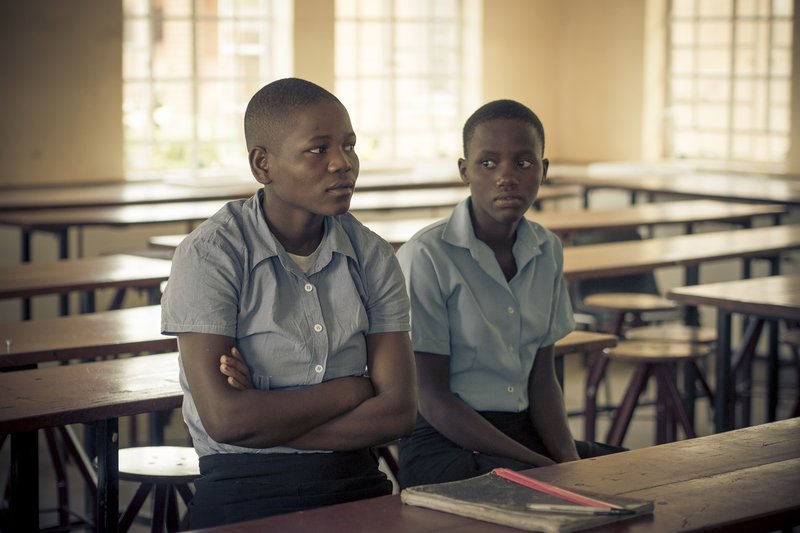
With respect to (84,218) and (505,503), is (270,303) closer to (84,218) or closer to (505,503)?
(505,503)

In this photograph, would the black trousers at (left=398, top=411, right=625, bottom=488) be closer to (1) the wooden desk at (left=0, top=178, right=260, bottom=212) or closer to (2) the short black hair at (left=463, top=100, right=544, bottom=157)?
(2) the short black hair at (left=463, top=100, right=544, bottom=157)

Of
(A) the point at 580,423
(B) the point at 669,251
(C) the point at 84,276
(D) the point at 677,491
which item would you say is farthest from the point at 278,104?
(A) the point at 580,423

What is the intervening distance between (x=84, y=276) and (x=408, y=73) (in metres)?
5.04

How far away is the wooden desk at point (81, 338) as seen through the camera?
285cm

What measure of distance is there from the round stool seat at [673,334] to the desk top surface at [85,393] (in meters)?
2.30

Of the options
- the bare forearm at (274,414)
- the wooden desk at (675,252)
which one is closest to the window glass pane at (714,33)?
the wooden desk at (675,252)

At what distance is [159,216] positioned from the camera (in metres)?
5.86

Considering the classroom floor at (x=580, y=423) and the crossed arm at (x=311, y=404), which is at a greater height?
the crossed arm at (x=311, y=404)

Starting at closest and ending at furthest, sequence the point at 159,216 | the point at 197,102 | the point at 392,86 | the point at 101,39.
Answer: the point at 159,216, the point at 101,39, the point at 197,102, the point at 392,86

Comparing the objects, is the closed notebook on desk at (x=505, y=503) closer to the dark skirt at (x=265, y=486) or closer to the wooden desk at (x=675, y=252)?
the dark skirt at (x=265, y=486)

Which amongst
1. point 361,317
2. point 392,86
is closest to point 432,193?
point 392,86

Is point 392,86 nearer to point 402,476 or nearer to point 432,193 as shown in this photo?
point 432,193

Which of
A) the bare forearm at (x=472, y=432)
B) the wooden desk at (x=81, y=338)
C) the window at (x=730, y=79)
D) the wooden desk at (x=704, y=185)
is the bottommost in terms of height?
the bare forearm at (x=472, y=432)

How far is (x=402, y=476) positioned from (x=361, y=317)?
549 millimetres
